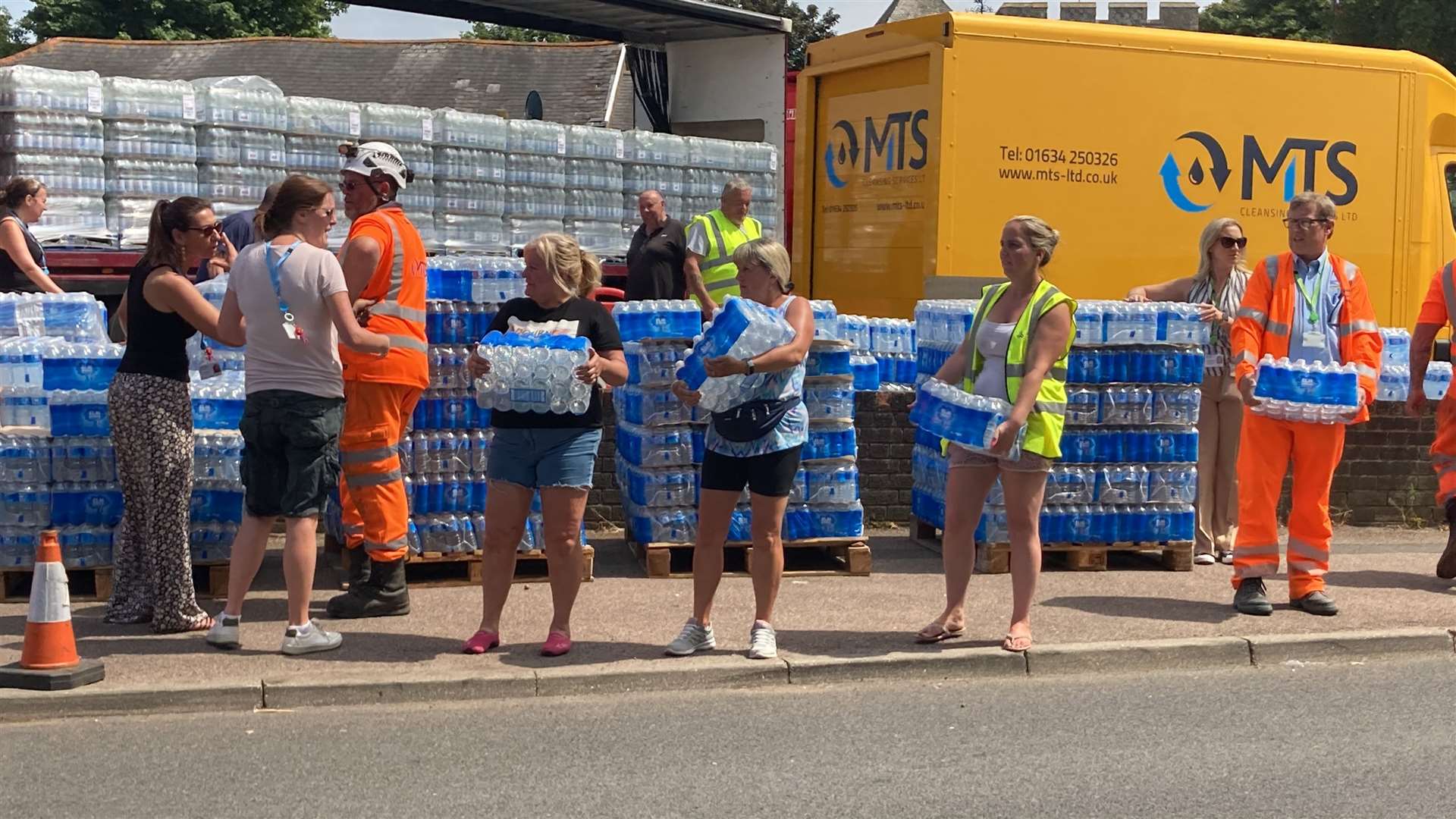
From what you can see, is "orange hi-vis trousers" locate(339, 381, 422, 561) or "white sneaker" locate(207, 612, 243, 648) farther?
"orange hi-vis trousers" locate(339, 381, 422, 561)

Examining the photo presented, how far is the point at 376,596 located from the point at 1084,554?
4.19 m

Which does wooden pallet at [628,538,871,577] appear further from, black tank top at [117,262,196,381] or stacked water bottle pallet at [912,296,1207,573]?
black tank top at [117,262,196,381]

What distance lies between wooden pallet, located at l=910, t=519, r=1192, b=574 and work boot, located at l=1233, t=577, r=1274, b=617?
120 centimetres

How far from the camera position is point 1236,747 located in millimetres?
6469

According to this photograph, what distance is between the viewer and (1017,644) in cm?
777

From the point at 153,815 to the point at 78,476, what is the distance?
3.50m

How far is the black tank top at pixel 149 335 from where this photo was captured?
301 inches

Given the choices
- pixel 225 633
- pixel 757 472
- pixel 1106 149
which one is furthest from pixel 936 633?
pixel 1106 149

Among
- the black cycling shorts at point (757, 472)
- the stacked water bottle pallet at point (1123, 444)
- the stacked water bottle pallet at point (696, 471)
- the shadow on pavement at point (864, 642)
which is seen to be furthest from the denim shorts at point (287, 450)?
the stacked water bottle pallet at point (1123, 444)

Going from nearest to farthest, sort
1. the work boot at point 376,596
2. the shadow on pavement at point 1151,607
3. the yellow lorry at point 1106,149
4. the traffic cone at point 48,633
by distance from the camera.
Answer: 1. the traffic cone at point 48,633
2. the work boot at point 376,596
3. the shadow on pavement at point 1151,607
4. the yellow lorry at point 1106,149

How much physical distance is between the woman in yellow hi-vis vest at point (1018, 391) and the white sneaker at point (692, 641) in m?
1.16

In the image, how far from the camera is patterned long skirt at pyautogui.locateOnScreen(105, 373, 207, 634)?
7.70 metres

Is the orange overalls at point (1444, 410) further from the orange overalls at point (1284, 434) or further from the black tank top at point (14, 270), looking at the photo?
the black tank top at point (14, 270)

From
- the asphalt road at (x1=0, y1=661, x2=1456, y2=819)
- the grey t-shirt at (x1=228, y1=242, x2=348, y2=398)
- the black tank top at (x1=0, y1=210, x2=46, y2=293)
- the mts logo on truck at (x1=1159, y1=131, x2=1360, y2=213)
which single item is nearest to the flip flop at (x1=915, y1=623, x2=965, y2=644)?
the asphalt road at (x1=0, y1=661, x2=1456, y2=819)
